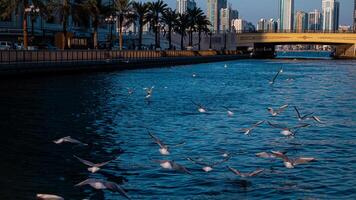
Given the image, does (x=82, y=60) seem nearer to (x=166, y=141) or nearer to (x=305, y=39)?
(x=166, y=141)

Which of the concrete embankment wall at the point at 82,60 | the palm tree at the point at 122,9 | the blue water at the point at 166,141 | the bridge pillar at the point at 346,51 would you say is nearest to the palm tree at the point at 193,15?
the concrete embankment wall at the point at 82,60

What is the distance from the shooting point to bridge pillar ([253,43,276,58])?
173 metres

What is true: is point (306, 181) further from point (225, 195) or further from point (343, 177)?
point (225, 195)

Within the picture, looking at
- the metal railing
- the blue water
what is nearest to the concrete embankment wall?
the metal railing

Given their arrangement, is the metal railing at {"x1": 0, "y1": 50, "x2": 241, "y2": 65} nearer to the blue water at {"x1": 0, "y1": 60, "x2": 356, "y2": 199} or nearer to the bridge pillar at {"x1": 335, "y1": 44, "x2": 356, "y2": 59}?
the blue water at {"x1": 0, "y1": 60, "x2": 356, "y2": 199}

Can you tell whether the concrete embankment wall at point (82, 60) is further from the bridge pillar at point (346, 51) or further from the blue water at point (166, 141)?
the bridge pillar at point (346, 51)

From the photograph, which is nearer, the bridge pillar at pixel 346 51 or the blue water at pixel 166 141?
the blue water at pixel 166 141

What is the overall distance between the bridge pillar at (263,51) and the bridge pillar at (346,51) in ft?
67.9

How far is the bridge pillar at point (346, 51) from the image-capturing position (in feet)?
506

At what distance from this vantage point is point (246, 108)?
34344mm

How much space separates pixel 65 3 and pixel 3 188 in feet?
199

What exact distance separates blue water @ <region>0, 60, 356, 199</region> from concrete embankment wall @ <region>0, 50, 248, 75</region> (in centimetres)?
1175

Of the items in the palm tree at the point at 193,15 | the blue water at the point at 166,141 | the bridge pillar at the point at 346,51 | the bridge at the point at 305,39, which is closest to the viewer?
the blue water at the point at 166,141

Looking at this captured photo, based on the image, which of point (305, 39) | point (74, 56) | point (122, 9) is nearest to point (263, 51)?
point (305, 39)
